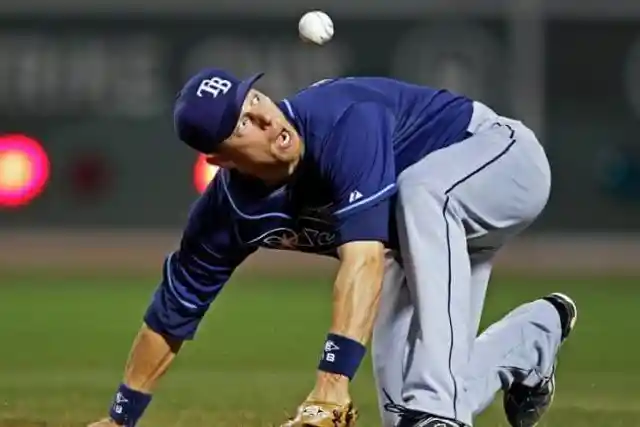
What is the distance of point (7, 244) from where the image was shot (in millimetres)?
17672

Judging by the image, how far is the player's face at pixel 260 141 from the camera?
176 inches

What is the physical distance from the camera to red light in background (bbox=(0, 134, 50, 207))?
51.9 ft

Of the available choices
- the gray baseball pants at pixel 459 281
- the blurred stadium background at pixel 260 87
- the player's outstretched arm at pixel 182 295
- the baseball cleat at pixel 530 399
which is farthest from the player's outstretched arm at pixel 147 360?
the blurred stadium background at pixel 260 87

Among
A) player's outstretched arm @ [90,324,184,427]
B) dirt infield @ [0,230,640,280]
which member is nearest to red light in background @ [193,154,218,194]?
dirt infield @ [0,230,640,280]

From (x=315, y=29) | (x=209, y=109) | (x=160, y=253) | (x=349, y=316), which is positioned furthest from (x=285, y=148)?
(x=160, y=253)

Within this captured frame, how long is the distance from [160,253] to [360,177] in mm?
12720

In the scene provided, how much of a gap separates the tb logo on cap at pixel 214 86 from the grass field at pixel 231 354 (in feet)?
6.45

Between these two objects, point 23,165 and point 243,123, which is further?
point 23,165

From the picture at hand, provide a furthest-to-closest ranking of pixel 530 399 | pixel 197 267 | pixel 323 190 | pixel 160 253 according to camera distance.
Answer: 1. pixel 160 253
2. pixel 530 399
3. pixel 197 267
4. pixel 323 190

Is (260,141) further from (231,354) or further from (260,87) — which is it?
(260,87)

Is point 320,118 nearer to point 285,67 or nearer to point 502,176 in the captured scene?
point 502,176

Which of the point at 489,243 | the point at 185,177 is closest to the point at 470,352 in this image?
the point at 489,243

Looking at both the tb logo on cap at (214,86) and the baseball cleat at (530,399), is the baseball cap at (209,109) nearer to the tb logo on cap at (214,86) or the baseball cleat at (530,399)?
the tb logo on cap at (214,86)

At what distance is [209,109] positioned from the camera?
14.5ft
